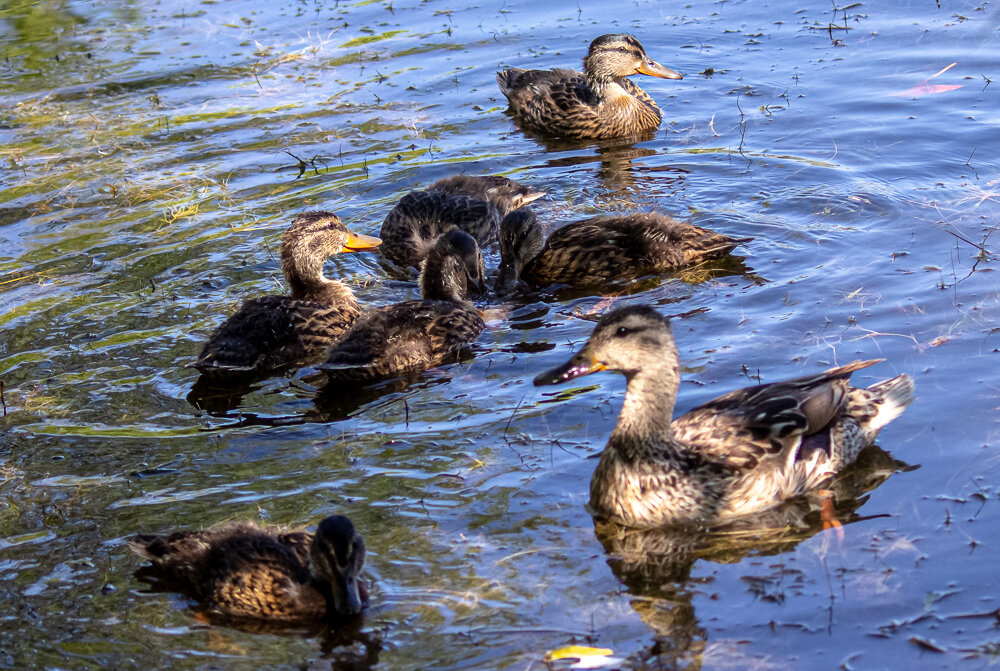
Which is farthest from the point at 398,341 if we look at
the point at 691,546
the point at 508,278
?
the point at 691,546

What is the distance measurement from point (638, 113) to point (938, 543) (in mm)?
7304

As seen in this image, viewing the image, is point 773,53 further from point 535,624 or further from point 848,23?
point 535,624

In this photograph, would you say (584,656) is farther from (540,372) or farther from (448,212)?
(448,212)

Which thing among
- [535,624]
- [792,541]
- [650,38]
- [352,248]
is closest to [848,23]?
[650,38]

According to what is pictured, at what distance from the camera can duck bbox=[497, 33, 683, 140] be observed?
11805mm

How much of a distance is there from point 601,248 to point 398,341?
6.49 ft

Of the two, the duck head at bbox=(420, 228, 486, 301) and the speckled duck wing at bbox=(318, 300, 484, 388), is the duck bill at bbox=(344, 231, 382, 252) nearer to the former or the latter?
the duck head at bbox=(420, 228, 486, 301)

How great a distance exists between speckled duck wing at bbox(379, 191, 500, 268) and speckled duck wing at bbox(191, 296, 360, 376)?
5.03 feet

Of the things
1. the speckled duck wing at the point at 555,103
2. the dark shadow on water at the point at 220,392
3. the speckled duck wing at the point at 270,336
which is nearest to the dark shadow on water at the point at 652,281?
the speckled duck wing at the point at 270,336

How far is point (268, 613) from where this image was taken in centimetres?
521

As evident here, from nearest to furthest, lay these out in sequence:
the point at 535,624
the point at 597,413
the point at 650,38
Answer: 1. the point at 535,624
2. the point at 597,413
3. the point at 650,38

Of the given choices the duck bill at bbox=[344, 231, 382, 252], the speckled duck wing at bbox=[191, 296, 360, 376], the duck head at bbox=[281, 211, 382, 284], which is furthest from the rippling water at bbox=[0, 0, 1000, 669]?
the duck head at bbox=[281, 211, 382, 284]

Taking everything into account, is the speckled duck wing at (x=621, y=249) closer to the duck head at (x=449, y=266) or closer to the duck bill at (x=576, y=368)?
the duck head at (x=449, y=266)

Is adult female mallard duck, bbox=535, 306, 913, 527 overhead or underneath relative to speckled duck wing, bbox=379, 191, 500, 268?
underneath
